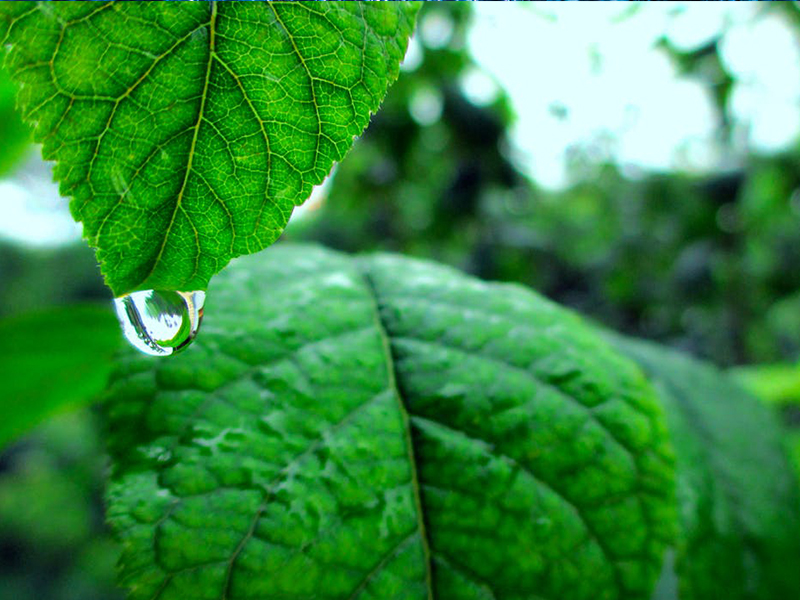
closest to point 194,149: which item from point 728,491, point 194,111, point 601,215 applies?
point 194,111

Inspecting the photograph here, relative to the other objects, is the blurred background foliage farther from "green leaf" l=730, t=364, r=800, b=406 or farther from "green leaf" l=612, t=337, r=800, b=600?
"green leaf" l=612, t=337, r=800, b=600

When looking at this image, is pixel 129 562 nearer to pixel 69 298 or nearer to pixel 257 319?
pixel 257 319

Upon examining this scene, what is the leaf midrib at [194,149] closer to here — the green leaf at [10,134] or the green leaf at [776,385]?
the green leaf at [10,134]

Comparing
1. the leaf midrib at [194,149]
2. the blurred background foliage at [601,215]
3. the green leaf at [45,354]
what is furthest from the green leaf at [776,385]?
the leaf midrib at [194,149]

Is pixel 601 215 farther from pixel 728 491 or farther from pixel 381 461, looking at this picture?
pixel 381 461

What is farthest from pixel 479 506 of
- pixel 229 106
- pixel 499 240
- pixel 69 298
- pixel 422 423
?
pixel 69 298

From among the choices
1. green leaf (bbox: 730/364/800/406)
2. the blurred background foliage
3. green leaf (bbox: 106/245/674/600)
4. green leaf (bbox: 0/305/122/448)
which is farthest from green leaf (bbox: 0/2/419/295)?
green leaf (bbox: 730/364/800/406)
